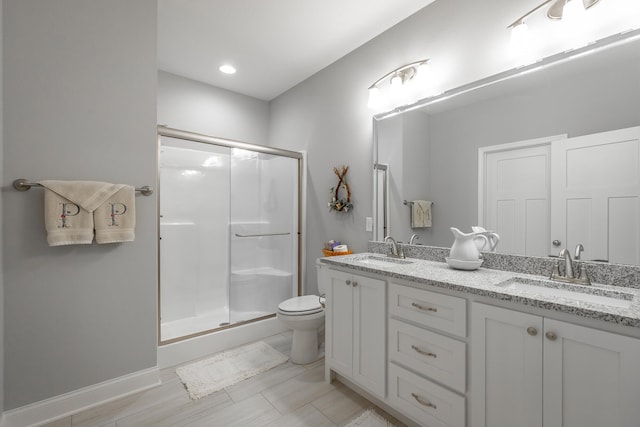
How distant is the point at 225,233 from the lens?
3188mm

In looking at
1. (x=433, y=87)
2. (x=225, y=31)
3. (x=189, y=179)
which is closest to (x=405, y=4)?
(x=433, y=87)

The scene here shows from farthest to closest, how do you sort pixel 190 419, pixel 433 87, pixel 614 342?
pixel 433 87, pixel 190 419, pixel 614 342

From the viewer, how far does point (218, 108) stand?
333 centimetres

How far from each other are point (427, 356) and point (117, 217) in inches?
76.1

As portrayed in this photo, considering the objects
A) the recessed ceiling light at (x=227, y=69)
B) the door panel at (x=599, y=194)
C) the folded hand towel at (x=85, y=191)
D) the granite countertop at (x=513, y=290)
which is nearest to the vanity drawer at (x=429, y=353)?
the granite countertop at (x=513, y=290)

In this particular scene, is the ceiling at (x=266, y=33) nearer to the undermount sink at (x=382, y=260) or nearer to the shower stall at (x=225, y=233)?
the shower stall at (x=225, y=233)

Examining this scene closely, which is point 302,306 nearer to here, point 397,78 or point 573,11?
point 397,78

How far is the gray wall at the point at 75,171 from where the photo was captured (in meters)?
1.57

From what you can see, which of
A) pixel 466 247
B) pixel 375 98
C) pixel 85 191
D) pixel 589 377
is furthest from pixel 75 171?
pixel 589 377

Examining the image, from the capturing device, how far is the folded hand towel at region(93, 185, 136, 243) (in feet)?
5.71

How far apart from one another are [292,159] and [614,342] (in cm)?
268

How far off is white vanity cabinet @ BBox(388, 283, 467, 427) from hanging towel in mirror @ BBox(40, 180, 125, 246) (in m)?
1.76

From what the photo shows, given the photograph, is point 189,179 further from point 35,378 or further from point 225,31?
point 35,378

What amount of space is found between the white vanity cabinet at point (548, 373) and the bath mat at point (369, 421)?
1.75 ft
